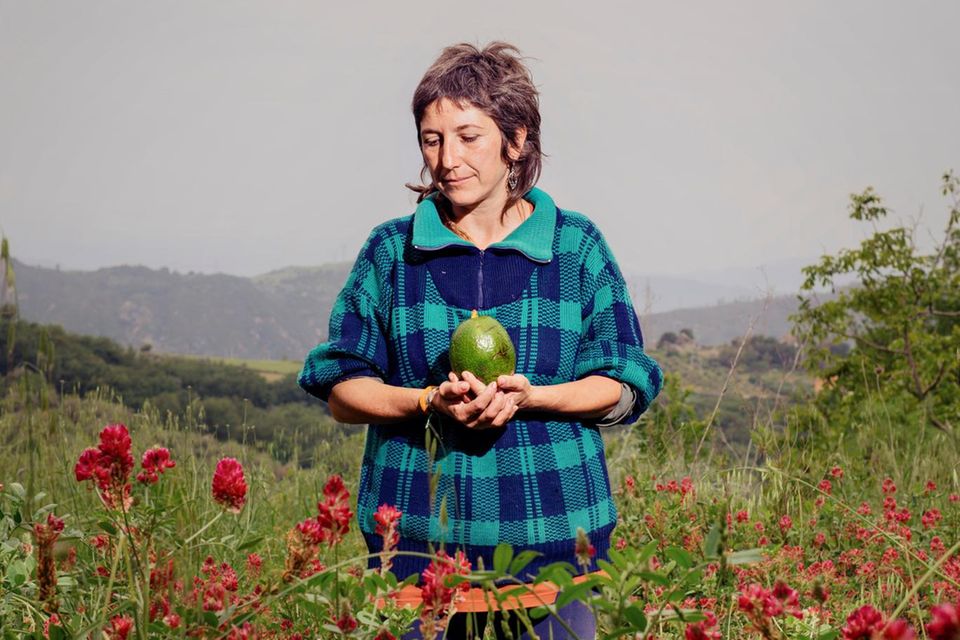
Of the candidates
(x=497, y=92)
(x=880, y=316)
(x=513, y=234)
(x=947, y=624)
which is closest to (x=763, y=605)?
(x=947, y=624)

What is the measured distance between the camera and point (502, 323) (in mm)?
3018

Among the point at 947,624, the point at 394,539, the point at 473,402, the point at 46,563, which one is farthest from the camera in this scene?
the point at 473,402

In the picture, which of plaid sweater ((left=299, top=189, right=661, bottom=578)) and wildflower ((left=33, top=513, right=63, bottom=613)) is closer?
wildflower ((left=33, top=513, right=63, bottom=613))

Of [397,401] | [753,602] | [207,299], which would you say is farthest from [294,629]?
[207,299]

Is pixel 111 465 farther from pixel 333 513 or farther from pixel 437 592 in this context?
pixel 437 592

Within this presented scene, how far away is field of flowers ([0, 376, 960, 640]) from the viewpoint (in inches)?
63.6

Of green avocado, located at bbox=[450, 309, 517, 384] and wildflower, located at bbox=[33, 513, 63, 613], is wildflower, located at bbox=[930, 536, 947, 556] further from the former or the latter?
wildflower, located at bbox=[33, 513, 63, 613]

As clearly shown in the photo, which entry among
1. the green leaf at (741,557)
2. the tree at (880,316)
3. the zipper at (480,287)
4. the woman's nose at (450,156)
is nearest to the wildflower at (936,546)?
the zipper at (480,287)

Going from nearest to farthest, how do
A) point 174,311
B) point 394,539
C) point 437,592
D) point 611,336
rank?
1. point 437,592
2. point 394,539
3. point 611,336
4. point 174,311

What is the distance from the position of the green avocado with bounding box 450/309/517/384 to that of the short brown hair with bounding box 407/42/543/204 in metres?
0.67

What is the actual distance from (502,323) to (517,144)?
641 mm

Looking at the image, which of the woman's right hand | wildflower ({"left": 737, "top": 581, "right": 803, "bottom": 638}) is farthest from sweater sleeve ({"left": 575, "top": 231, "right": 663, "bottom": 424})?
wildflower ({"left": 737, "top": 581, "right": 803, "bottom": 638})

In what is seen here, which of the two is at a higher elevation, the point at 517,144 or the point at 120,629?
the point at 517,144

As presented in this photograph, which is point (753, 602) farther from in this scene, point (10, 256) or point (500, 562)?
point (10, 256)
